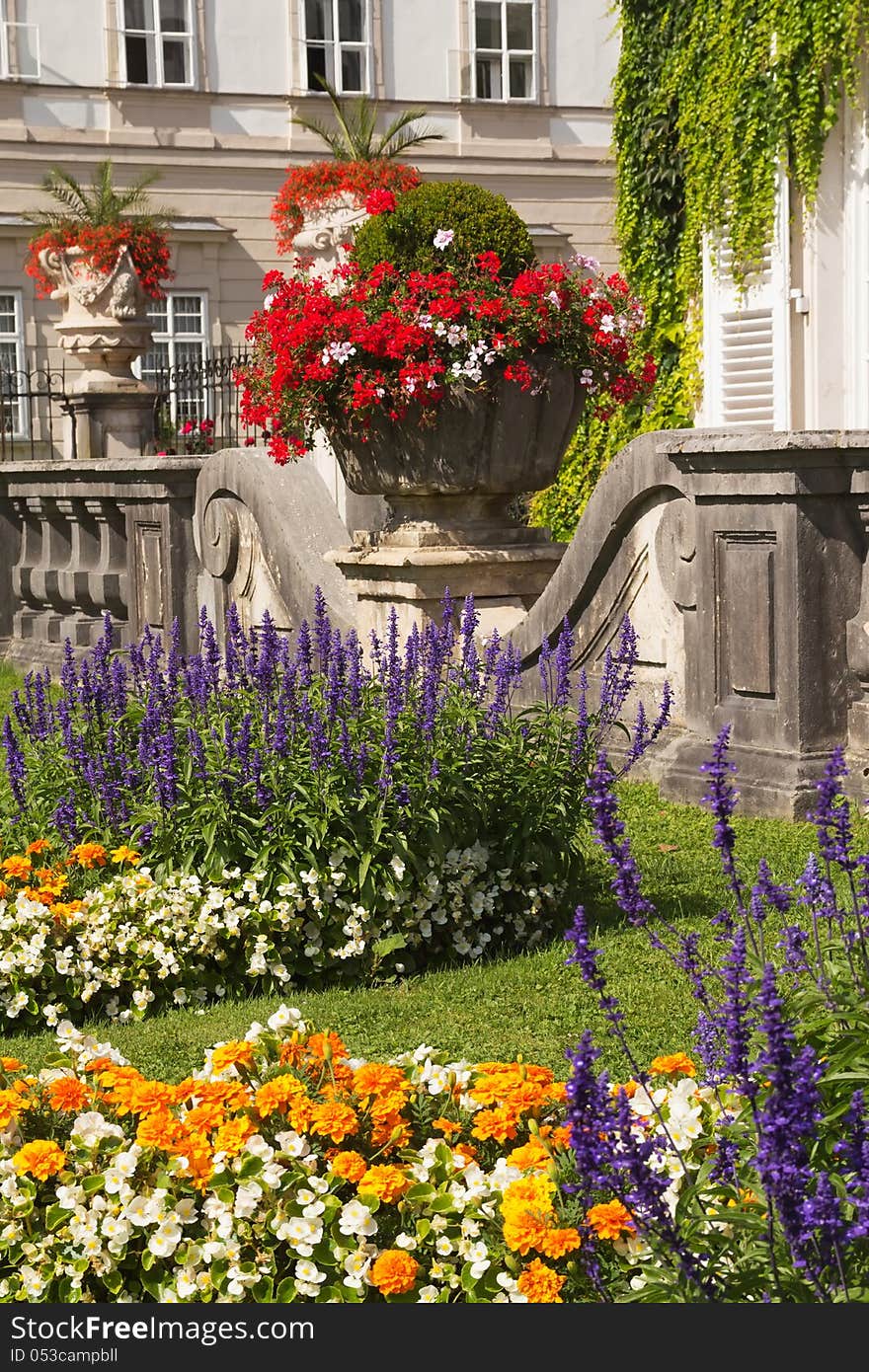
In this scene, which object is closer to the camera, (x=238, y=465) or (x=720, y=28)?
(x=238, y=465)

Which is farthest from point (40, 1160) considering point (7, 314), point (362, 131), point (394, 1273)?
point (362, 131)

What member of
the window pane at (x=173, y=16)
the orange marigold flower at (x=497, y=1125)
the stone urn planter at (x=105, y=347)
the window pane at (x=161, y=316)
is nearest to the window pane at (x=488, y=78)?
the window pane at (x=173, y=16)

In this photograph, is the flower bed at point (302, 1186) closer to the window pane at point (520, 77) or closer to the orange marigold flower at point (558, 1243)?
the orange marigold flower at point (558, 1243)

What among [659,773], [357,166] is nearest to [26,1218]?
[659,773]

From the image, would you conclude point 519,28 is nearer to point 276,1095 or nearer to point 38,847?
point 38,847

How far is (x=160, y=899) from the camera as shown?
4707 mm

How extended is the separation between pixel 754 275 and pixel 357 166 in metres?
8.90

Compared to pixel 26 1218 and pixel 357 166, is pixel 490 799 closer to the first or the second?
pixel 26 1218

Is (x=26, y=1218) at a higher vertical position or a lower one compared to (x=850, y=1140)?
lower

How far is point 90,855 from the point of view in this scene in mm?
4930

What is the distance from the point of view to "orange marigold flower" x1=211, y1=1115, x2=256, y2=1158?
310cm

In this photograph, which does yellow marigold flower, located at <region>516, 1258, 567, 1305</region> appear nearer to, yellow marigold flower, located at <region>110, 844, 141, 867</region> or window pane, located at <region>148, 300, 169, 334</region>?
yellow marigold flower, located at <region>110, 844, 141, 867</region>

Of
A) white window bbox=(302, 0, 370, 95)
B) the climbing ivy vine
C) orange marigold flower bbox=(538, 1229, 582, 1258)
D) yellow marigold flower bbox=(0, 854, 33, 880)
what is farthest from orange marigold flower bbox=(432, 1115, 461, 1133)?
white window bbox=(302, 0, 370, 95)

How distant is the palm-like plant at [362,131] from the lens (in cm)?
2630
